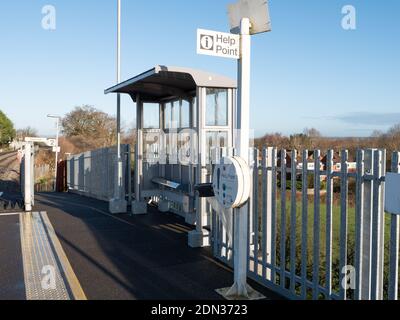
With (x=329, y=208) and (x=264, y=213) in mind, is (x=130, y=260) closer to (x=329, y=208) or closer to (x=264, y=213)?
(x=264, y=213)

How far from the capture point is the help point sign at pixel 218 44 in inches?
174

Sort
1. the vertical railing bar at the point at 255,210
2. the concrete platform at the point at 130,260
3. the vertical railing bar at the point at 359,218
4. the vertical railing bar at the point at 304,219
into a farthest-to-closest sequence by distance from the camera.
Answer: the vertical railing bar at the point at 255,210 → the concrete platform at the point at 130,260 → the vertical railing bar at the point at 304,219 → the vertical railing bar at the point at 359,218

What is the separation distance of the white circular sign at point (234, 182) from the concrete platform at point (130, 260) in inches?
43.7

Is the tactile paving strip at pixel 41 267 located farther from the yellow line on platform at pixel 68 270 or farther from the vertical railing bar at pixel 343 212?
the vertical railing bar at pixel 343 212

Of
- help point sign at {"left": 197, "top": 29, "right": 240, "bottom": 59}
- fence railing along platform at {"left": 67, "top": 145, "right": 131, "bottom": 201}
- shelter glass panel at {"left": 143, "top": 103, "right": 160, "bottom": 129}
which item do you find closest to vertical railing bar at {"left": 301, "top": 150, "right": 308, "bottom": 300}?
help point sign at {"left": 197, "top": 29, "right": 240, "bottom": 59}

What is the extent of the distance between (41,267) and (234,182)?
3.05m

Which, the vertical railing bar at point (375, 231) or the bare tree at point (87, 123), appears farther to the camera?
the bare tree at point (87, 123)

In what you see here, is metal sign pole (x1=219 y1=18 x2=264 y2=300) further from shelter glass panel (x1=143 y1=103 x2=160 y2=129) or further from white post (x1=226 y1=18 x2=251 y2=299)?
shelter glass panel (x1=143 y1=103 x2=160 y2=129)

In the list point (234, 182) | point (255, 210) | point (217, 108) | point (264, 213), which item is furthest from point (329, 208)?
point (217, 108)

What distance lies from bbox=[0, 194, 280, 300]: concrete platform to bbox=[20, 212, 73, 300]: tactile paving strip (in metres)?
0.13

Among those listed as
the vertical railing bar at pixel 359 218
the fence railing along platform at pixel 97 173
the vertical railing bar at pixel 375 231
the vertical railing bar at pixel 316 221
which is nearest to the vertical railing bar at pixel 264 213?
the vertical railing bar at pixel 316 221
